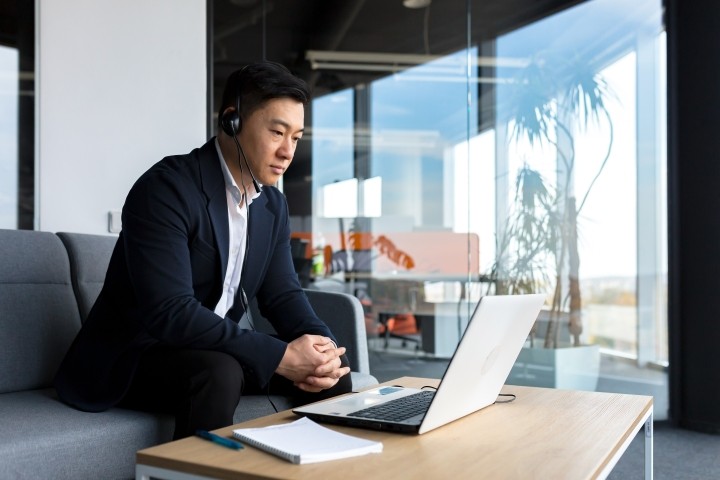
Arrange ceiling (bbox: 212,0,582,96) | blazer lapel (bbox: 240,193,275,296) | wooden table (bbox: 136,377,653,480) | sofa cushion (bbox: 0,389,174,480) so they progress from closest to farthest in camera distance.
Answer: wooden table (bbox: 136,377,653,480)
sofa cushion (bbox: 0,389,174,480)
blazer lapel (bbox: 240,193,275,296)
ceiling (bbox: 212,0,582,96)

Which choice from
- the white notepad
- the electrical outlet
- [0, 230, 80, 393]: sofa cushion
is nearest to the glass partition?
the electrical outlet

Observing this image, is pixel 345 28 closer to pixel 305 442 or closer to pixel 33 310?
pixel 33 310

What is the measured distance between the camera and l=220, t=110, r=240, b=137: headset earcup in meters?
1.94

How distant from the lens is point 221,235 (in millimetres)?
1938

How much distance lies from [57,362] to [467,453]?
1.48 metres

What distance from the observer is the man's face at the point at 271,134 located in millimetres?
1933

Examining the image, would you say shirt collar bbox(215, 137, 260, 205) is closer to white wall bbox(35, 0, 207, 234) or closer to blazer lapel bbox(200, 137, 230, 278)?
blazer lapel bbox(200, 137, 230, 278)

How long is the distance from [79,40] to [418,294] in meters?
1.99

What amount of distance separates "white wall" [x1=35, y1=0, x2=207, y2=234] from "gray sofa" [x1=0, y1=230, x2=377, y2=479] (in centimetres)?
67

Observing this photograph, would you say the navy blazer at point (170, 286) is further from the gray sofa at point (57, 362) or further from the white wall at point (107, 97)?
the white wall at point (107, 97)

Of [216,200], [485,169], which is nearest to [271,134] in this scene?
[216,200]

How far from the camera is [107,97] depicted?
3285 mm

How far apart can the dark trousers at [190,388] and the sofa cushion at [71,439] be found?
6 centimetres

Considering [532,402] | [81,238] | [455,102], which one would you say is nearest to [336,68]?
[455,102]
